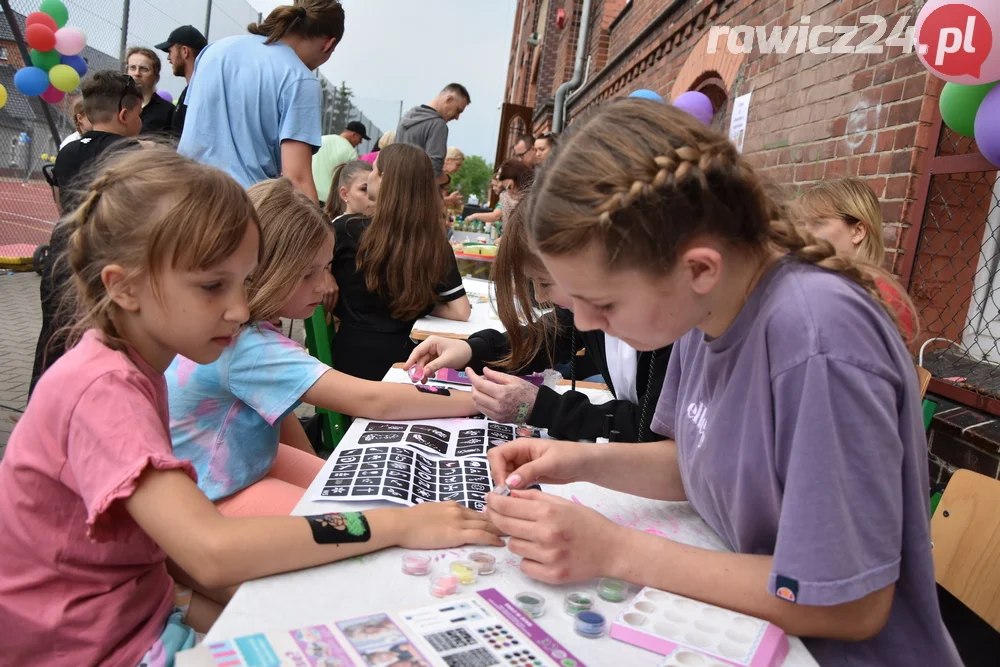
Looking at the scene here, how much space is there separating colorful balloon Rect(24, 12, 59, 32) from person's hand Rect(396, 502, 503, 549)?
7.10 metres

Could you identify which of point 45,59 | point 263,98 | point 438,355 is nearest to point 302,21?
point 263,98

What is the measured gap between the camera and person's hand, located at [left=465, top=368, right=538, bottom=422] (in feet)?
5.80

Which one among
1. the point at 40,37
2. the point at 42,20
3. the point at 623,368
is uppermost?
the point at 42,20

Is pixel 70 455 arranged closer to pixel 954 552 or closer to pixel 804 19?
pixel 954 552

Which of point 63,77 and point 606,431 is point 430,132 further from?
point 606,431

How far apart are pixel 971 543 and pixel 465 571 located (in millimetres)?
1107

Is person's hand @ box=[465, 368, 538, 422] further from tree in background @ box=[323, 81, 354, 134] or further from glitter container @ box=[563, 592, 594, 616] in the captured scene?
tree in background @ box=[323, 81, 354, 134]

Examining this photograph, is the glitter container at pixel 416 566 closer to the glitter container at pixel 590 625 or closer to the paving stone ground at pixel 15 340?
the glitter container at pixel 590 625

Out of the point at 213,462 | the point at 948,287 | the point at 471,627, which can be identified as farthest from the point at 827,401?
the point at 948,287

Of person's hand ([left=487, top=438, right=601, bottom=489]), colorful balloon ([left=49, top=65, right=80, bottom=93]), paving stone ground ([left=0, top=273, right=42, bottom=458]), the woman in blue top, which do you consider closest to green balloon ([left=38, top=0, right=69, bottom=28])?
colorful balloon ([left=49, top=65, right=80, bottom=93])

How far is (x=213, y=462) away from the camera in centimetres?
165

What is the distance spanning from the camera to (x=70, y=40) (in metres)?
6.51

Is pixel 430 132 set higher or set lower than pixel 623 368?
higher

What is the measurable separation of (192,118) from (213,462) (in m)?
1.91
